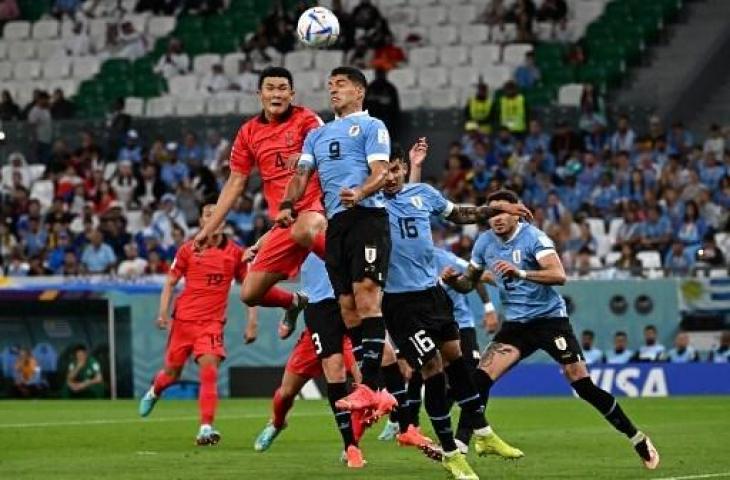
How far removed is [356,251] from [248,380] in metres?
17.4

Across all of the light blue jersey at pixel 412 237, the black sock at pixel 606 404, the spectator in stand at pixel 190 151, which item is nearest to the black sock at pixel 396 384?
the light blue jersey at pixel 412 237

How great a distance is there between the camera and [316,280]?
576 inches

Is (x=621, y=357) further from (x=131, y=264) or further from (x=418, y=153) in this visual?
(x=418, y=153)

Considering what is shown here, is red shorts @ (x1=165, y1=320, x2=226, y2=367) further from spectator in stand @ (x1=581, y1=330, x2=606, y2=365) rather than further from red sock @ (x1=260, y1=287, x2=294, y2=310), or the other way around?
spectator in stand @ (x1=581, y1=330, x2=606, y2=365)

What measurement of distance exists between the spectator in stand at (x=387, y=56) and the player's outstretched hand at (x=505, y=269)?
21814 mm

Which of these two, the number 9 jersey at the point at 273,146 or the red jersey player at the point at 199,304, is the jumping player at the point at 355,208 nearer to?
the number 9 jersey at the point at 273,146

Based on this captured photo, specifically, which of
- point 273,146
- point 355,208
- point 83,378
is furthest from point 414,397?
point 83,378

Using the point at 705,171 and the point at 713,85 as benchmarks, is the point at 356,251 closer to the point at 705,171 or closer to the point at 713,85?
the point at 705,171

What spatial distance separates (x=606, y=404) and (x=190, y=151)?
73.8 feet

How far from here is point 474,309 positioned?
28344 millimetres

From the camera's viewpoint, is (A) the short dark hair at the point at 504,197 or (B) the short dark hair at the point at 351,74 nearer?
(B) the short dark hair at the point at 351,74

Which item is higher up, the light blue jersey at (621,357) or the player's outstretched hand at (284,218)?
the player's outstretched hand at (284,218)

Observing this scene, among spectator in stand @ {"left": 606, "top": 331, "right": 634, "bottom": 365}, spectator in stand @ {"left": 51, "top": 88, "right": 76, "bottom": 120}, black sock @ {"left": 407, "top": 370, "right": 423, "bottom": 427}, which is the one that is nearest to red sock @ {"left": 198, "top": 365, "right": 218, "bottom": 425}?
black sock @ {"left": 407, "top": 370, "right": 423, "bottom": 427}

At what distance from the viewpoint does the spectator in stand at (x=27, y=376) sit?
29828mm
